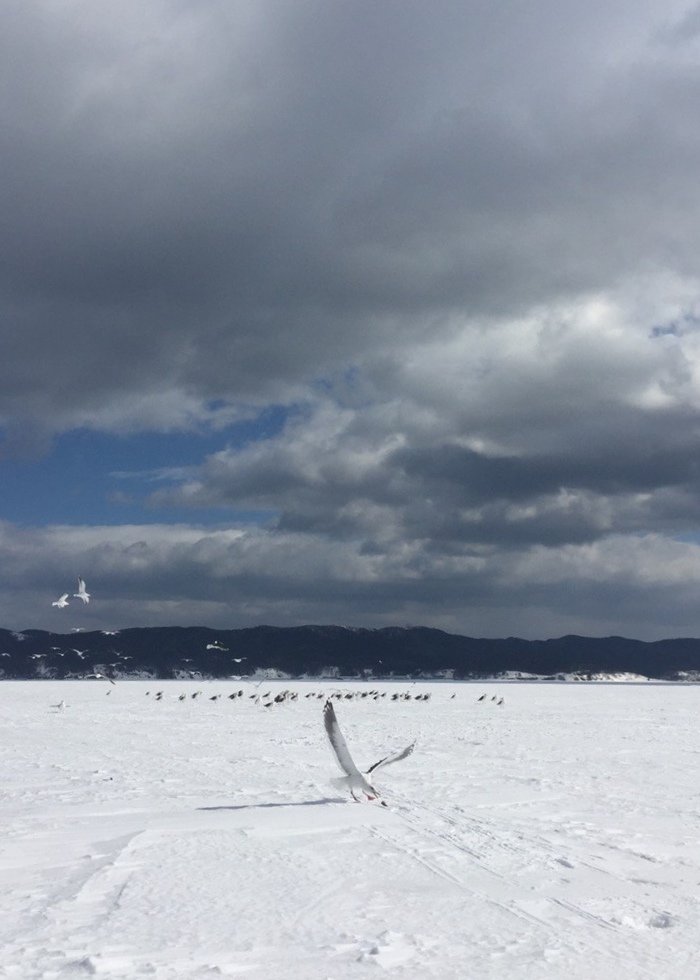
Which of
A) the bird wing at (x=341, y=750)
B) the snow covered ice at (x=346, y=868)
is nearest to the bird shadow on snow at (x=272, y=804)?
the snow covered ice at (x=346, y=868)

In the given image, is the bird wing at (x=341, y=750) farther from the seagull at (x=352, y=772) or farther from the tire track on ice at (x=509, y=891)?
the tire track on ice at (x=509, y=891)

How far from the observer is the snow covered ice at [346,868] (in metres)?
6.62

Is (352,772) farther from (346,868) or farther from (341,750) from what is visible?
(346,868)

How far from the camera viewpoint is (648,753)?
20422 mm

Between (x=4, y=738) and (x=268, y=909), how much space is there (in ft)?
60.6

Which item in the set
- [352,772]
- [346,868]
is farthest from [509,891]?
[352,772]

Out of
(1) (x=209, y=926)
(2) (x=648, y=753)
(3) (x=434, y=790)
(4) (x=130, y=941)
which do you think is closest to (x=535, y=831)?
(3) (x=434, y=790)

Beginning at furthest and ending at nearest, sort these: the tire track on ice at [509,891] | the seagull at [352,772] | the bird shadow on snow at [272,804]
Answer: the seagull at [352,772] < the bird shadow on snow at [272,804] < the tire track on ice at [509,891]

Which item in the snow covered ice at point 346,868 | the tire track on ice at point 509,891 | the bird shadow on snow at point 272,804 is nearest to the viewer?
the snow covered ice at point 346,868

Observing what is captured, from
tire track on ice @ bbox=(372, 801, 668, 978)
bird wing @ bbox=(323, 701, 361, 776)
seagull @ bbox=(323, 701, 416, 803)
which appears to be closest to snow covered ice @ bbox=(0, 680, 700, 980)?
tire track on ice @ bbox=(372, 801, 668, 978)

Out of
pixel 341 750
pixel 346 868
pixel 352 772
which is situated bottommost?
pixel 346 868

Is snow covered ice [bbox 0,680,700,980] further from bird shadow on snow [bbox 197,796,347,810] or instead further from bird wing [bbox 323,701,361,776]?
bird wing [bbox 323,701,361,776]

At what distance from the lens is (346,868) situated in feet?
30.6

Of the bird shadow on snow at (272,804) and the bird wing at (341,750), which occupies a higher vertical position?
the bird wing at (341,750)
